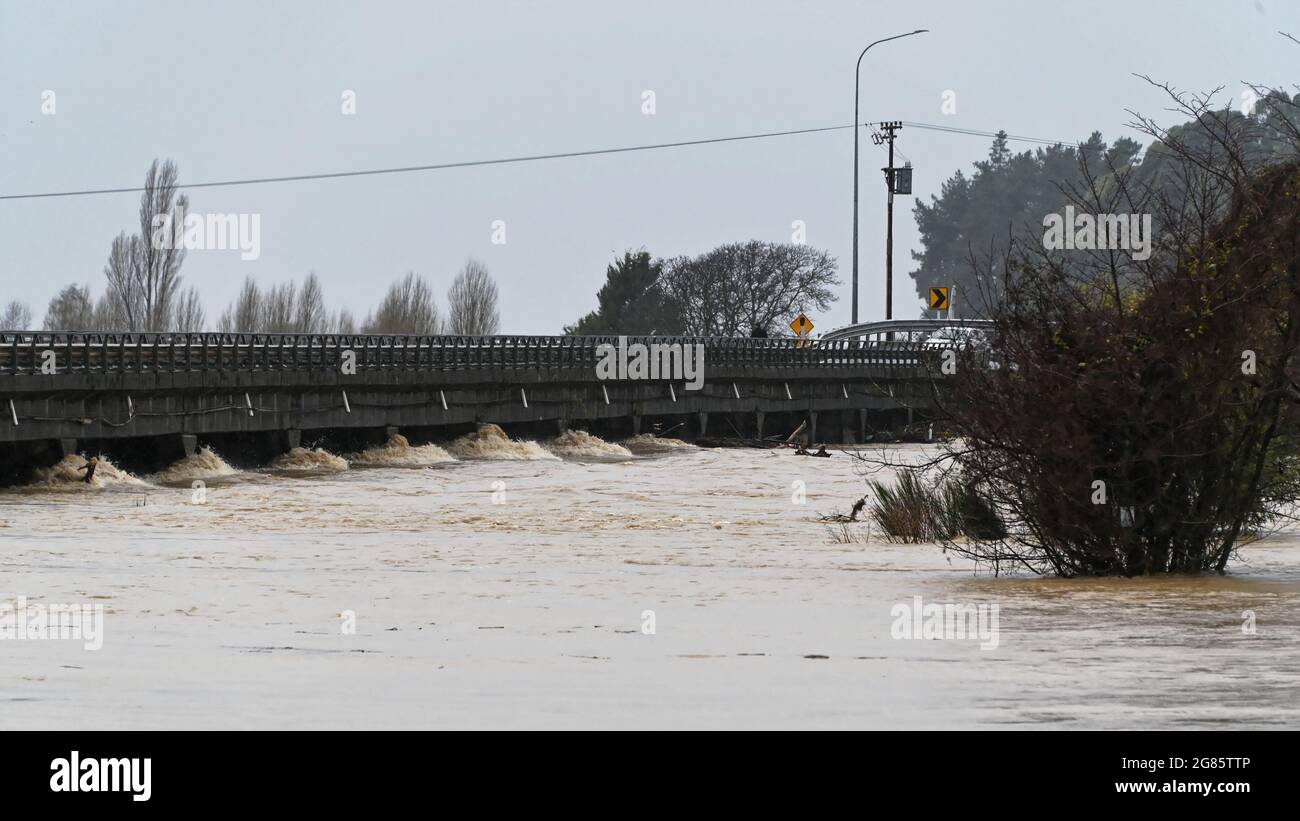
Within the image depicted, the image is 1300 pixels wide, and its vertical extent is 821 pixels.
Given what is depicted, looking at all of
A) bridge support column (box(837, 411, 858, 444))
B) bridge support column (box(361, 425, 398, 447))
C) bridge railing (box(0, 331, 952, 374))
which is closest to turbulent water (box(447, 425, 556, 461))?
bridge railing (box(0, 331, 952, 374))

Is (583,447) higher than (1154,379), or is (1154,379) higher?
(1154,379)

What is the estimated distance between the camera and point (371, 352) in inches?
2028

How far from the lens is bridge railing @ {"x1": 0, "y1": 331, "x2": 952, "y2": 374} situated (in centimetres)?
4112

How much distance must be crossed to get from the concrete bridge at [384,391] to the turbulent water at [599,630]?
686 cm

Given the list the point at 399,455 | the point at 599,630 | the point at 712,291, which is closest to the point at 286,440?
the point at 399,455

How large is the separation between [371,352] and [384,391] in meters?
1.10

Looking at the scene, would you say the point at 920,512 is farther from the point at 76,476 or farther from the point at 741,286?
the point at 741,286

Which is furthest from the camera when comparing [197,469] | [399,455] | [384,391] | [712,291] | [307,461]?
[712,291]

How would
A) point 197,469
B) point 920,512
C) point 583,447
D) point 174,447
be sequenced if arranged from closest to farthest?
point 920,512
point 197,469
point 174,447
point 583,447

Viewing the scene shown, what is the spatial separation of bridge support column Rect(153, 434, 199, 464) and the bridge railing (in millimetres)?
1575

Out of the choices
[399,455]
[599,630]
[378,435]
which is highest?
[378,435]

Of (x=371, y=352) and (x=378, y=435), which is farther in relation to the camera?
(x=378, y=435)
